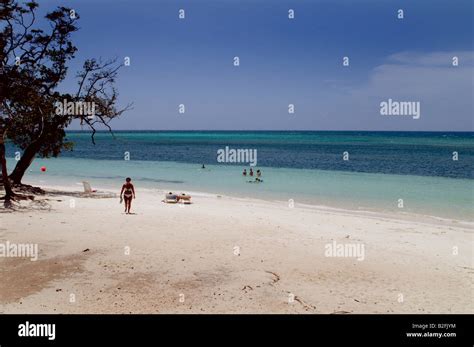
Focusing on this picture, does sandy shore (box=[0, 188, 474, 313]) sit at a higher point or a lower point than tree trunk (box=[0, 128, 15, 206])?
lower

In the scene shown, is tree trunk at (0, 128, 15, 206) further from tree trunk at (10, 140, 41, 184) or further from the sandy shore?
tree trunk at (10, 140, 41, 184)

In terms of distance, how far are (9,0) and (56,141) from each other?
8.13m

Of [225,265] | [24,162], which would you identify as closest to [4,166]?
[24,162]

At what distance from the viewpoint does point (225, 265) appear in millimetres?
11383

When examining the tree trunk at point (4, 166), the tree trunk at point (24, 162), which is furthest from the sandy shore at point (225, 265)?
the tree trunk at point (24, 162)

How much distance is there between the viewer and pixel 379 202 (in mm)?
25250

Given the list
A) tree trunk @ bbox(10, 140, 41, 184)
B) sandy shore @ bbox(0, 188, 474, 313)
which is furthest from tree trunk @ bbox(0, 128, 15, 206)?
tree trunk @ bbox(10, 140, 41, 184)

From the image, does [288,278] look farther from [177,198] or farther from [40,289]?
[177,198]

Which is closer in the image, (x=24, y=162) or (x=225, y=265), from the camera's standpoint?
(x=225, y=265)

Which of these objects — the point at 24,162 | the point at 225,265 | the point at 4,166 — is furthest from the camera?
the point at 24,162

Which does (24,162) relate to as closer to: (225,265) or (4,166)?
(4,166)

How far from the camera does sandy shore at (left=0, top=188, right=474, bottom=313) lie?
348 inches
